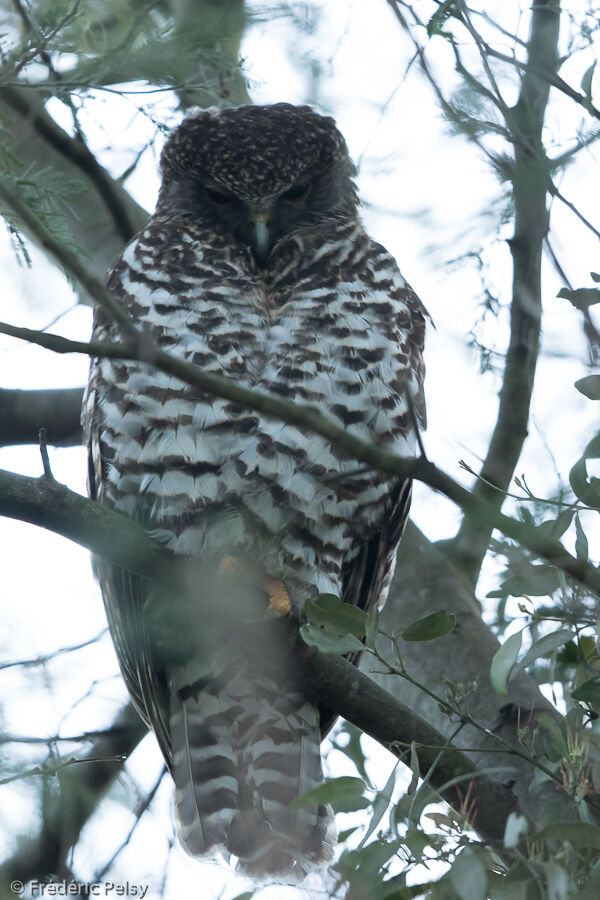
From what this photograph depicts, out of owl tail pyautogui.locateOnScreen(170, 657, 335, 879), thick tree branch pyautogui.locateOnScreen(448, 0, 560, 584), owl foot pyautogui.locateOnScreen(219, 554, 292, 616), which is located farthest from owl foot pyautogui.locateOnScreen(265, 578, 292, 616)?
thick tree branch pyautogui.locateOnScreen(448, 0, 560, 584)

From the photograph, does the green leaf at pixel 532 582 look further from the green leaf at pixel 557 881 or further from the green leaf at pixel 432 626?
the green leaf at pixel 557 881

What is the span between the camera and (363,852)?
2.11 meters

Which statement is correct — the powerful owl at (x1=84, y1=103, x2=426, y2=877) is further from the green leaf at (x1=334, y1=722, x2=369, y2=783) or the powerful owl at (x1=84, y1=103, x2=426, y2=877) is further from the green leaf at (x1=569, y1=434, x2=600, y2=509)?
the green leaf at (x1=569, y1=434, x2=600, y2=509)

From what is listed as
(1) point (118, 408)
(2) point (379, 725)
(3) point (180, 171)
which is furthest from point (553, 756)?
(3) point (180, 171)

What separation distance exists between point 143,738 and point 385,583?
1300mm

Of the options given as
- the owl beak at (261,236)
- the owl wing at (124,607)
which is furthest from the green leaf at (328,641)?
the owl beak at (261,236)

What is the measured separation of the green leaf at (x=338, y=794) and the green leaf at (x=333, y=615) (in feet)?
1.05

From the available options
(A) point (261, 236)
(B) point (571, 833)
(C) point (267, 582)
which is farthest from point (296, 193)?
(B) point (571, 833)

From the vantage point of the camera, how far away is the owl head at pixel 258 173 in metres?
4.18

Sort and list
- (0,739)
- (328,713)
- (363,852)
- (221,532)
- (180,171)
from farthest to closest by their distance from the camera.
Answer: (180,171) → (328,713) → (221,532) → (0,739) → (363,852)

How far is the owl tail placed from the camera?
11.2 ft

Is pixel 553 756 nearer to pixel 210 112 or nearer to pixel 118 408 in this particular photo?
pixel 118 408

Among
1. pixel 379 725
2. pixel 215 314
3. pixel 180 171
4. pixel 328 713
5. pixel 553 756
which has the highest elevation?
pixel 180 171

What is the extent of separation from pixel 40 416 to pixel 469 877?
2.93 metres
